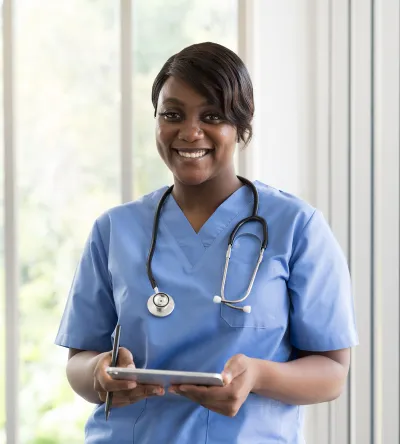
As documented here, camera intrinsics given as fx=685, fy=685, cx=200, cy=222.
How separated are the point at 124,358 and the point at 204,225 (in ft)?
0.96

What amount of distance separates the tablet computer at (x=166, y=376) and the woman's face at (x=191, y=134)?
0.38 meters

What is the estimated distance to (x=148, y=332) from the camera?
1214mm

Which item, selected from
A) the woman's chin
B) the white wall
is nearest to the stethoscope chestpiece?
the woman's chin

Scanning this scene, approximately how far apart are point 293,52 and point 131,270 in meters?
0.71

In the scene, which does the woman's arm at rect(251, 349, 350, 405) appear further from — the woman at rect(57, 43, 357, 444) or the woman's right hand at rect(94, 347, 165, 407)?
the woman's right hand at rect(94, 347, 165, 407)

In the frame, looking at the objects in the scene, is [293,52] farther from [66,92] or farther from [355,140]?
[66,92]

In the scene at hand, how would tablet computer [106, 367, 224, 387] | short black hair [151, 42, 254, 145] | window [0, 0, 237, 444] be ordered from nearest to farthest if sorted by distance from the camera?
tablet computer [106, 367, 224, 387], short black hair [151, 42, 254, 145], window [0, 0, 237, 444]

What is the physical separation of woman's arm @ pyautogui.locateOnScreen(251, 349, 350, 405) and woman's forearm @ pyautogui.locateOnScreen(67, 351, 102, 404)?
1.02ft

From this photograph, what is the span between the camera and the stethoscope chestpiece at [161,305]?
1212mm

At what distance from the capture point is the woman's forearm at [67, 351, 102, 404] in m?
1.28

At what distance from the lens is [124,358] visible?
117 centimetres

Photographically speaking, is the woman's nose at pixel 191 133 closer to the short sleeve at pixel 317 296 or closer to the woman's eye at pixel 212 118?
the woman's eye at pixel 212 118

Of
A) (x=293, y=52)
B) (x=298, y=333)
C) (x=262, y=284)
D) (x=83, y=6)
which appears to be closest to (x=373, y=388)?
(x=298, y=333)

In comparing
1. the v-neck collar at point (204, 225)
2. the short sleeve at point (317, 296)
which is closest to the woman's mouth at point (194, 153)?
the v-neck collar at point (204, 225)
